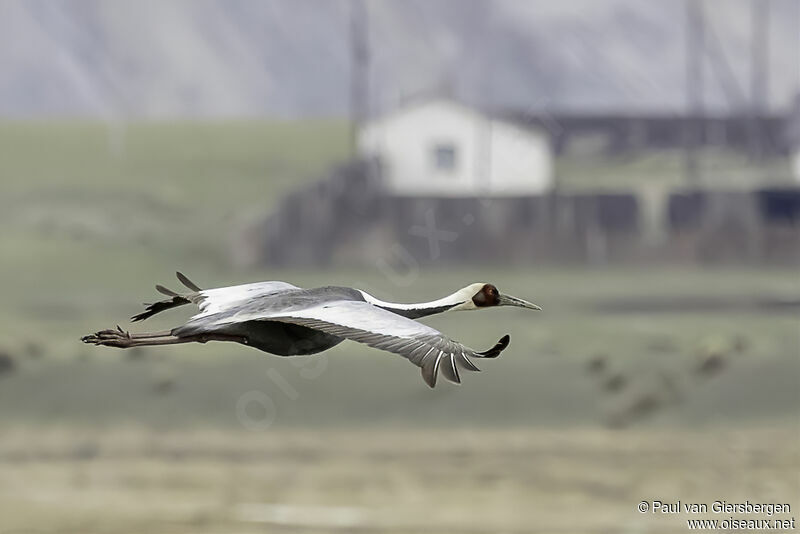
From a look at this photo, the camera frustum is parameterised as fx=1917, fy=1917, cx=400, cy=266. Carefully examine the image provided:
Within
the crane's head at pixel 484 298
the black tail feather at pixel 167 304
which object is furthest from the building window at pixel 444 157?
the crane's head at pixel 484 298

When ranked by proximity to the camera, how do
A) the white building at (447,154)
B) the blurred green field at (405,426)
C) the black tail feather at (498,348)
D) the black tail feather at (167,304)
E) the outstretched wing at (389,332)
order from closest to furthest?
the black tail feather at (498,348) < the outstretched wing at (389,332) < the black tail feather at (167,304) < the blurred green field at (405,426) < the white building at (447,154)

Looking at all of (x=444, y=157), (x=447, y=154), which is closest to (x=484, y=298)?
(x=447, y=154)

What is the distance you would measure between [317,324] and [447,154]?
81222mm

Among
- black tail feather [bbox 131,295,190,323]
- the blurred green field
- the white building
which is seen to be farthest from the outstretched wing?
the white building

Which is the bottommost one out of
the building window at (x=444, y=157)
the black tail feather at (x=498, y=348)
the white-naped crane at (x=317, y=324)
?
the black tail feather at (x=498, y=348)

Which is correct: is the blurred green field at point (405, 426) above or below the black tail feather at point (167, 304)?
below

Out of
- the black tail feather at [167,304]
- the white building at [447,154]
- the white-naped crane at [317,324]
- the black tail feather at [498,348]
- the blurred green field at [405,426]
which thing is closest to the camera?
the black tail feather at [498,348]

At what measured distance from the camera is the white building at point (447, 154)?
298 ft

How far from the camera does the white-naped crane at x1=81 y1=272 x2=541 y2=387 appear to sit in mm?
11047

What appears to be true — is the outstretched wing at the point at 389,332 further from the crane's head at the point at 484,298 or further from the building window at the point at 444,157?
the building window at the point at 444,157

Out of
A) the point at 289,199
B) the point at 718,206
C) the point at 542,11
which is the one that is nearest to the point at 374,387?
the point at 289,199

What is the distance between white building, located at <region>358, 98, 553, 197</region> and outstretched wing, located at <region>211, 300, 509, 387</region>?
77160 millimetres

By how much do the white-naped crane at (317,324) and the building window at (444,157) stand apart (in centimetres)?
7929

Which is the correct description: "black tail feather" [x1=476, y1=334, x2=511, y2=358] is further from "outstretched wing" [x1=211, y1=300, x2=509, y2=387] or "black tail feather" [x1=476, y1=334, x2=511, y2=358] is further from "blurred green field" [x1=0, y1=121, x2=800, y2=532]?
"blurred green field" [x1=0, y1=121, x2=800, y2=532]
